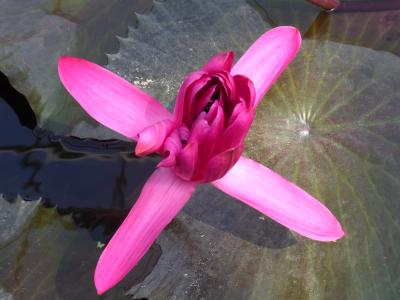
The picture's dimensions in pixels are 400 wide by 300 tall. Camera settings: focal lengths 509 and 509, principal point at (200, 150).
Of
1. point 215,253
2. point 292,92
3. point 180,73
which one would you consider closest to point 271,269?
point 215,253

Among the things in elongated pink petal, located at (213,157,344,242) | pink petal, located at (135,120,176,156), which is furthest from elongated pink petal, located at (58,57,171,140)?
elongated pink petal, located at (213,157,344,242)

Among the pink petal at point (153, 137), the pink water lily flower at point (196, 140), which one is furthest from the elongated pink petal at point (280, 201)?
the pink petal at point (153, 137)

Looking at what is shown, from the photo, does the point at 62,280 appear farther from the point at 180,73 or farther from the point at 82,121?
the point at 180,73

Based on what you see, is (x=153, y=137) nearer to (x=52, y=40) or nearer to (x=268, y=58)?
(x=268, y=58)

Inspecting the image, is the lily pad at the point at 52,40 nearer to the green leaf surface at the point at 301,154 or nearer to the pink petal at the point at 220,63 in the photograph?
the green leaf surface at the point at 301,154

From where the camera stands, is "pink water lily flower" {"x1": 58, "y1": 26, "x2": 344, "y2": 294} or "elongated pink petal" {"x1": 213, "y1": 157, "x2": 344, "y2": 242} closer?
"pink water lily flower" {"x1": 58, "y1": 26, "x2": 344, "y2": 294}

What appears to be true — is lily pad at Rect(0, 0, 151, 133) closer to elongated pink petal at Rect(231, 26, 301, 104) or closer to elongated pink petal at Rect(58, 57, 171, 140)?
elongated pink petal at Rect(58, 57, 171, 140)

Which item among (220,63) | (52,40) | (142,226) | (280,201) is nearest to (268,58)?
(220,63)
